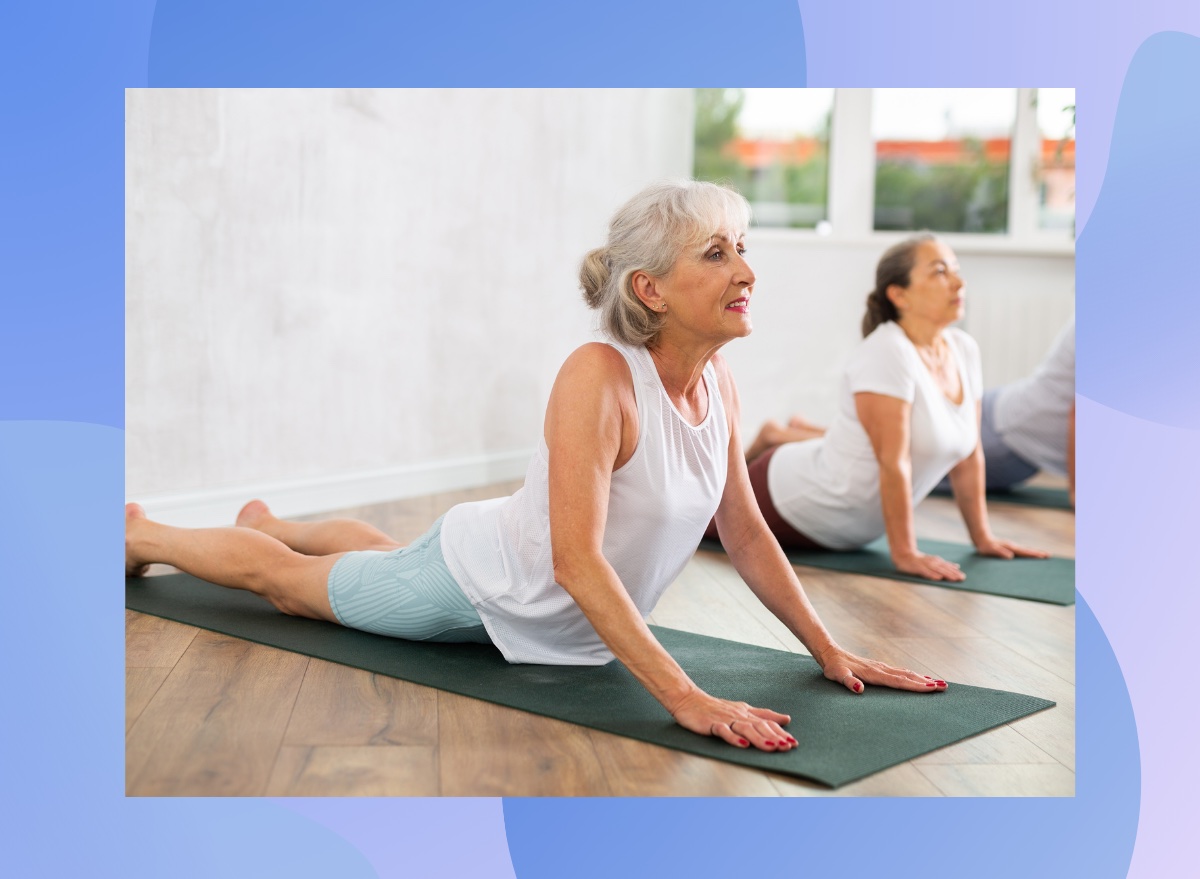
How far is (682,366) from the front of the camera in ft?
7.05

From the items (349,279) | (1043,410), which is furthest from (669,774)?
(1043,410)

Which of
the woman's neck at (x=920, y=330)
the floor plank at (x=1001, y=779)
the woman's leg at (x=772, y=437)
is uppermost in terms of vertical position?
the woman's neck at (x=920, y=330)

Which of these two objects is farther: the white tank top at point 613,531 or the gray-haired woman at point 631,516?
the white tank top at point 613,531

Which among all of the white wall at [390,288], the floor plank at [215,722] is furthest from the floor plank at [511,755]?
the white wall at [390,288]

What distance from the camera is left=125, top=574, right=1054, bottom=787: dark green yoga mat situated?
186 cm

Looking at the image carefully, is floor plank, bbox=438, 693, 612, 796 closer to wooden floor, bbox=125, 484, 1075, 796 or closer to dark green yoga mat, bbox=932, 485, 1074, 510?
wooden floor, bbox=125, 484, 1075, 796

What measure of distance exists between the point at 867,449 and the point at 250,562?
1.84m

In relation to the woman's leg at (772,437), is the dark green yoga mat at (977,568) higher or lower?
lower

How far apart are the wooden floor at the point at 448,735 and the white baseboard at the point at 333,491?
1.08 m

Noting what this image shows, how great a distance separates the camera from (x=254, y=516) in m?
3.15

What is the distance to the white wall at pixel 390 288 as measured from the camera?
12.3ft
